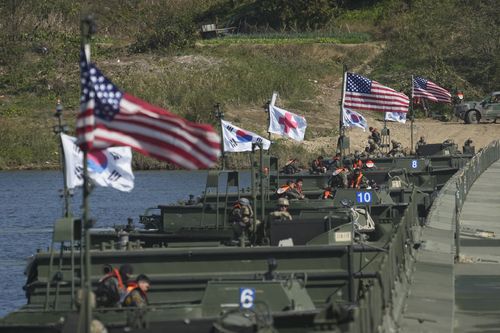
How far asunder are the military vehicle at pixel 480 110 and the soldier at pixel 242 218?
5003 cm

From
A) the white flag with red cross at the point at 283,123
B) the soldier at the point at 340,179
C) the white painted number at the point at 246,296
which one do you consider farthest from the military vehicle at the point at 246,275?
the soldier at the point at 340,179

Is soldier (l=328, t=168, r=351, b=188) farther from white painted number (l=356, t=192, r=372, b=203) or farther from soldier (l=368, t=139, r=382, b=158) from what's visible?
soldier (l=368, t=139, r=382, b=158)

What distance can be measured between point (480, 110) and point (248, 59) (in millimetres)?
15268

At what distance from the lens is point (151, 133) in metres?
16.1

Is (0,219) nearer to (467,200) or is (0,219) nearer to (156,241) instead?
(467,200)

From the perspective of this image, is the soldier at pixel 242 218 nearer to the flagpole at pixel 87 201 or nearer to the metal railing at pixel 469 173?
the metal railing at pixel 469 173

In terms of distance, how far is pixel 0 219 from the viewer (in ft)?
179

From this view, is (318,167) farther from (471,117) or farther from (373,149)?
(471,117)

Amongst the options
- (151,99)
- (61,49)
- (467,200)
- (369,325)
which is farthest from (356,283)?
(61,49)

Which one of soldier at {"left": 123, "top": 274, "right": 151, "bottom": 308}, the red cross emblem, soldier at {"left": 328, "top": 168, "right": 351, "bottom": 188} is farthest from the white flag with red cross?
soldier at {"left": 123, "top": 274, "right": 151, "bottom": 308}

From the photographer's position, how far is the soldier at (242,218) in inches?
1174

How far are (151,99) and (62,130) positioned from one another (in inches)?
2454

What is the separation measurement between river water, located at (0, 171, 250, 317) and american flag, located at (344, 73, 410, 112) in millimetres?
8325

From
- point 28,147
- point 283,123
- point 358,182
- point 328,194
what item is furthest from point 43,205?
point 328,194
